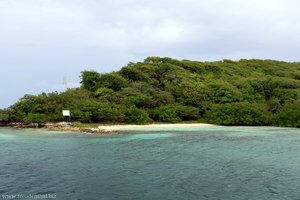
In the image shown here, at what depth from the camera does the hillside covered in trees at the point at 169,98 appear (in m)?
43.2

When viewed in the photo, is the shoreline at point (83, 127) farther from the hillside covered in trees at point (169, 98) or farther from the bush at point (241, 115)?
the bush at point (241, 115)

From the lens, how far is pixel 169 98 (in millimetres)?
50562

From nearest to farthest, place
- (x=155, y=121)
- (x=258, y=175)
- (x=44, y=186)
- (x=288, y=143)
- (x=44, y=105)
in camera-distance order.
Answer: (x=44, y=186), (x=258, y=175), (x=288, y=143), (x=44, y=105), (x=155, y=121)

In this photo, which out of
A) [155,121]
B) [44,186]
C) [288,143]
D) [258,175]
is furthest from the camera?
[155,121]

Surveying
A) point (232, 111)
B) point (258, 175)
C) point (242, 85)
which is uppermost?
point (242, 85)

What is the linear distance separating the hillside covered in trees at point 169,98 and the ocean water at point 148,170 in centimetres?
1849

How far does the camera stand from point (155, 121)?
46469mm

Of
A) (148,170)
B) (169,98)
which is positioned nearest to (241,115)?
(169,98)

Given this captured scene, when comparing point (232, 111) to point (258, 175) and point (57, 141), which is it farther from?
point (258, 175)

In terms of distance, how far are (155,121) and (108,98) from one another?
7.28 metres

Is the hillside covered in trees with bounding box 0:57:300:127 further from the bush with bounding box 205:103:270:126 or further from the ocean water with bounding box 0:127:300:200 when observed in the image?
the ocean water with bounding box 0:127:300:200

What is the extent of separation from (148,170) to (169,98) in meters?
35.3

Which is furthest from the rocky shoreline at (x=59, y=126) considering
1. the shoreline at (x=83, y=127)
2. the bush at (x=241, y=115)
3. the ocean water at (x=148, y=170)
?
the bush at (x=241, y=115)

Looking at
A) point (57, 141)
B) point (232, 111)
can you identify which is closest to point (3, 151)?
point (57, 141)
